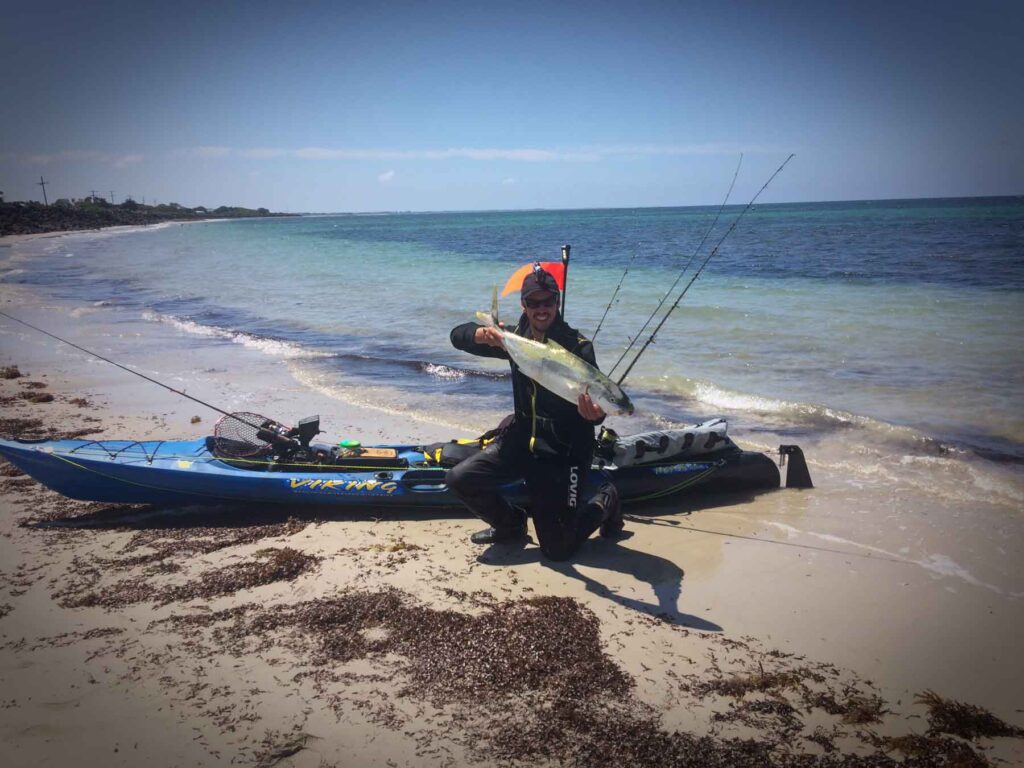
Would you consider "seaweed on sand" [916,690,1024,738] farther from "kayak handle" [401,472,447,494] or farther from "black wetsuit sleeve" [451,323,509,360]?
"kayak handle" [401,472,447,494]

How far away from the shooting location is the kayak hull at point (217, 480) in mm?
5750

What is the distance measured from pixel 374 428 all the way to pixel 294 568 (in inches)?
144

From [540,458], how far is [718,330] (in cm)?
1099

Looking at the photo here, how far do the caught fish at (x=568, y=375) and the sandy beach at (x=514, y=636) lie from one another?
1.63 m

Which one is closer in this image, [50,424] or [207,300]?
[50,424]

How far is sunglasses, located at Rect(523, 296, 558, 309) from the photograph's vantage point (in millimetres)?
4648

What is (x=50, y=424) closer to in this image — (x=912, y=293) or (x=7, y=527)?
(x=7, y=527)

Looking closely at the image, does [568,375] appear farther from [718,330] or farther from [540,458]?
[718,330]

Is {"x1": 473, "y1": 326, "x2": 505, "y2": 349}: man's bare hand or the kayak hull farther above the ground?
{"x1": 473, "y1": 326, "x2": 505, "y2": 349}: man's bare hand

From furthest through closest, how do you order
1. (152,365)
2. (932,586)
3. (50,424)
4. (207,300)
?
(207,300) < (152,365) < (50,424) < (932,586)

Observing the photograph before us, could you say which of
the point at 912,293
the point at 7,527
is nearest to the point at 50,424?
the point at 7,527

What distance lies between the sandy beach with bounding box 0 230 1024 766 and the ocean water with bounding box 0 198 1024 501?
2921mm

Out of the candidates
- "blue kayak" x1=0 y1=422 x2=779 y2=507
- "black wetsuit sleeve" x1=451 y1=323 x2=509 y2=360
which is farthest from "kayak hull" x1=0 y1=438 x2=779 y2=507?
"black wetsuit sleeve" x1=451 y1=323 x2=509 y2=360

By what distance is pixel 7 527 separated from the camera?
18.1ft
